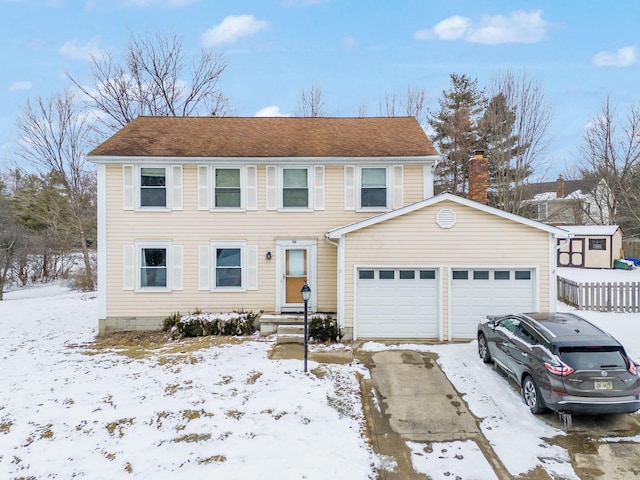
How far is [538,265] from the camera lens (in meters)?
10.3

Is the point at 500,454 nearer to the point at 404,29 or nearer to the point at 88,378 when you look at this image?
the point at 88,378

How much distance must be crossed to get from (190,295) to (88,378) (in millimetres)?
4385

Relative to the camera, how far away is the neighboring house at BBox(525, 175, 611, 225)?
29.2m

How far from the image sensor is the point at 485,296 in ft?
Answer: 34.2

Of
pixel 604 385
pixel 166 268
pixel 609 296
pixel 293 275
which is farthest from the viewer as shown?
pixel 609 296

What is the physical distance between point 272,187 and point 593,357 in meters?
9.48

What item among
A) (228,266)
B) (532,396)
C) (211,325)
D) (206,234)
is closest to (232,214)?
(206,234)

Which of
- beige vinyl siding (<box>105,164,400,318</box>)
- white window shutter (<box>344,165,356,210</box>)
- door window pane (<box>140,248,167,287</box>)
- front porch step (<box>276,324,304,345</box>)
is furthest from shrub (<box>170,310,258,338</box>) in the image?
white window shutter (<box>344,165,356,210</box>)

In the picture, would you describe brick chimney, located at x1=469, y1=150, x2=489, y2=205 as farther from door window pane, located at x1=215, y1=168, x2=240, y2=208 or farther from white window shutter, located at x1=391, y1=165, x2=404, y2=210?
door window pane, located at x1=215, y1=168, x2=240, y2=208

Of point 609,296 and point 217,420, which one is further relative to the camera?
point 609,296

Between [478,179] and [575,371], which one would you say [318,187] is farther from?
[575,371]

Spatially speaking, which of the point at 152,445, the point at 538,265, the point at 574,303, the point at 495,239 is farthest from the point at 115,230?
the point at 574,303

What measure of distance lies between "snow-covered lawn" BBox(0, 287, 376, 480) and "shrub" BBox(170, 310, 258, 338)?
5.13 ft

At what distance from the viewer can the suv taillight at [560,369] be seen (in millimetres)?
5551
